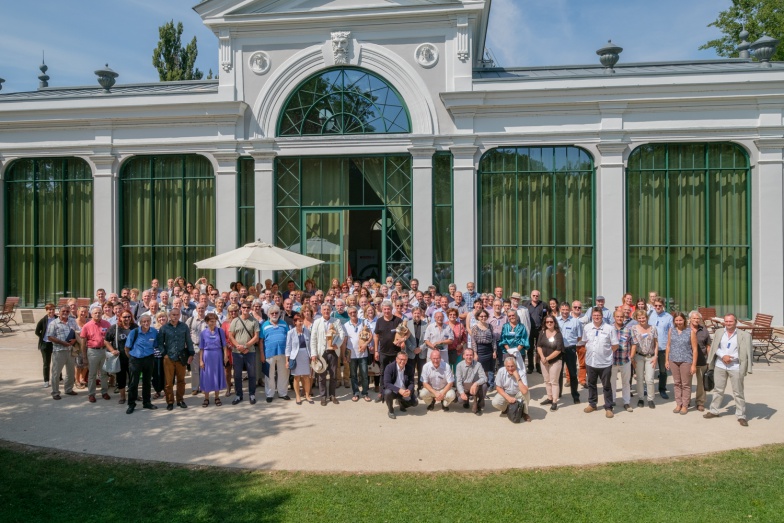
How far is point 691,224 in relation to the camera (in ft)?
52.9

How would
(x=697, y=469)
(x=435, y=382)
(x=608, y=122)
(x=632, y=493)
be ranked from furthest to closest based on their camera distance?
(x=608, y=122), (x=435, y=382), (x=697, y=469), (x=632, y=493)

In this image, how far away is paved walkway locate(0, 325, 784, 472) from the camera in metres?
7.43

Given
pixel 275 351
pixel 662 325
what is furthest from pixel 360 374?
pixel 662 325

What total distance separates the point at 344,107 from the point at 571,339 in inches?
403

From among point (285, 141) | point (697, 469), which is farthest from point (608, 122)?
point (697, 469)

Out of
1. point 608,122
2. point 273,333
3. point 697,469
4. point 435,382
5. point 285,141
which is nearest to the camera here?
point 697,469

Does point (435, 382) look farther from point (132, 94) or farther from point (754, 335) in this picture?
point (132, 94)

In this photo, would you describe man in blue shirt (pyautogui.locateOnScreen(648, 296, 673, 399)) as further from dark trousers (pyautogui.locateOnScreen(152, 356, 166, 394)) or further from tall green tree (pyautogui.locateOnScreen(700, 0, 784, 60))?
tall green tree (pyautogui.locateOnScreen(700, 0, 784, 60))

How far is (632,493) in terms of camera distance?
634 cm

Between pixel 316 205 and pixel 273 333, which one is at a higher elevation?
pixel 316 205

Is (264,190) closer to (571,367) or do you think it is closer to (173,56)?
(571,367)

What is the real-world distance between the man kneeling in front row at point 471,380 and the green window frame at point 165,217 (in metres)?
10.9

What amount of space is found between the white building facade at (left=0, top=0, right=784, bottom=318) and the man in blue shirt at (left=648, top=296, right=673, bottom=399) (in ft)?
18.0

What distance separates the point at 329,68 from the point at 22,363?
37.4 ft
